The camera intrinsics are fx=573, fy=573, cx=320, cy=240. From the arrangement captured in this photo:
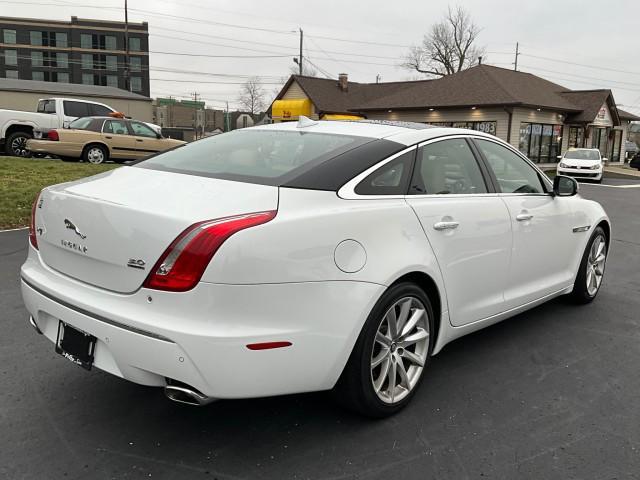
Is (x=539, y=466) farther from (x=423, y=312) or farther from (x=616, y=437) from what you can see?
(x=423, y=312)

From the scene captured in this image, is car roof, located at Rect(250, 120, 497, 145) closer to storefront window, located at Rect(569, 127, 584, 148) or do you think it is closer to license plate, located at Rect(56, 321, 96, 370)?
license plate, located at Rect(56, 321, 96, 370)

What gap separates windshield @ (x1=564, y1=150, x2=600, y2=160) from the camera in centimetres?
2438

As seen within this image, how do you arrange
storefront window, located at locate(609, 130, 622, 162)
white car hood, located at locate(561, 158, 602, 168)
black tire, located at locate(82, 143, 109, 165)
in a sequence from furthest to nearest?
storefront window, located at locate(609, 130, 622, 162) → white car hood, located at locate(561, 158, 602, 168) → black tire, located at locate(82, 143, 109, 165)

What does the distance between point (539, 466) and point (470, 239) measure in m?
1.28

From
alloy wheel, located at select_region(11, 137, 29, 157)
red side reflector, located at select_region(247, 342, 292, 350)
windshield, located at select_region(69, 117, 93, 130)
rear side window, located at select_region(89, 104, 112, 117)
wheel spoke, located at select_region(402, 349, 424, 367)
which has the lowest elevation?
wheel spoke, located at select_region(402, 349, 424, 367)

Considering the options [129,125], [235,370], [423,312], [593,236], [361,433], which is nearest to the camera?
[235,370]

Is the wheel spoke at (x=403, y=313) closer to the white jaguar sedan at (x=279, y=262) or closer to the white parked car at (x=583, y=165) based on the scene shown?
the white jaguar sedan at (x=279, y=262)

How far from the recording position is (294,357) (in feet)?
8.05

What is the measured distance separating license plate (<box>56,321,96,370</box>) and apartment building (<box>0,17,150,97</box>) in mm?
77784

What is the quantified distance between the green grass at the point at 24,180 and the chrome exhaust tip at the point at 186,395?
6.46 metres

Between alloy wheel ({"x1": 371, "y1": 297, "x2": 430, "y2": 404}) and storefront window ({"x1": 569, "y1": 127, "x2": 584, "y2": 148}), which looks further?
storefront window ({"x1": 569, "y1": 127, "x2": 584, "y2": 148})

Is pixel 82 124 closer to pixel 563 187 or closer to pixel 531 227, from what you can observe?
pixel 563 187

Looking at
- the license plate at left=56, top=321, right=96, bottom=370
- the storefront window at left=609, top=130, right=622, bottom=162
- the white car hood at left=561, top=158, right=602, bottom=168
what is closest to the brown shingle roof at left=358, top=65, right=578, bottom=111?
the white car hood at left=561, top=158, right=602, bottom=168

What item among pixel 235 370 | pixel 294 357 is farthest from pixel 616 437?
pixel 235 370
